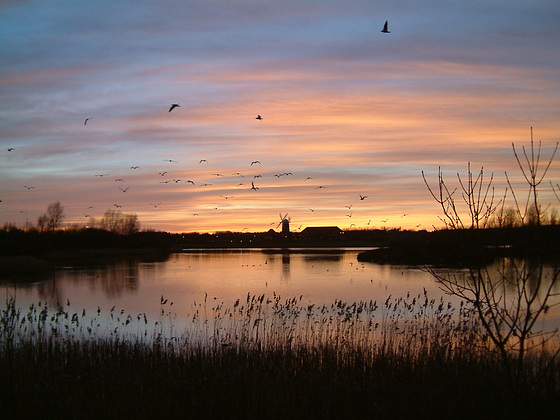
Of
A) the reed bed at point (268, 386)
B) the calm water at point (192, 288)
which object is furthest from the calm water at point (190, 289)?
the reed bed at point (268, 386)

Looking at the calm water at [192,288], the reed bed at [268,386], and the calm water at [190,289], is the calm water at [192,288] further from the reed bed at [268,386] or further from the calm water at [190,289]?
the reed bed at [268,386]

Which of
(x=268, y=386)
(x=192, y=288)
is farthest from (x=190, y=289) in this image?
(x=268, y=386)

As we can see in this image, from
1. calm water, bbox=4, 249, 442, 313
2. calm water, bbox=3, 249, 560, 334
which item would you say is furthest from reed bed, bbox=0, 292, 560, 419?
calm water, bbox=4, 249, 442, 313

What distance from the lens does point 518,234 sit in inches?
244

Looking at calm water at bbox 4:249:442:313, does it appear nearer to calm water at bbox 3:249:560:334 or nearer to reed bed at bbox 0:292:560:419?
calm water at bbox 3:249:560:334

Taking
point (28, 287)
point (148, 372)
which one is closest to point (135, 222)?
point (28, 287)

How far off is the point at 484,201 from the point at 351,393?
3.52m

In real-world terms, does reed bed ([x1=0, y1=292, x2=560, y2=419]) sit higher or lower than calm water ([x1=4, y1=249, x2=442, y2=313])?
higher

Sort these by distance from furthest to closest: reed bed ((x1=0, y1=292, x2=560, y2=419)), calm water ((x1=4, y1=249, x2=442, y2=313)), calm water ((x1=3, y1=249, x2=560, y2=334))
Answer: calm water ((x1=4, y1=249, x2=442, y2=313))
calm water ((x1=3, y1=249, x2=560, y2=334))
reed bed ((x1=0, y1=292, x2=560, y2=419))

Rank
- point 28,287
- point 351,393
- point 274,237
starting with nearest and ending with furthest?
point 351,393 → point 28,287 → point 274,237

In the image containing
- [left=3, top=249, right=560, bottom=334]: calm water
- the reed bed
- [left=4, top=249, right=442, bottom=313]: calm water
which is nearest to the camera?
the reed bed

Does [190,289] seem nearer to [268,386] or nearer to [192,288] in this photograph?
[192,288]

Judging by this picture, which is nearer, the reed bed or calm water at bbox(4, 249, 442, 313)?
the reed bed

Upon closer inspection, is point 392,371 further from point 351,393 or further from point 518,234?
point 518,234
